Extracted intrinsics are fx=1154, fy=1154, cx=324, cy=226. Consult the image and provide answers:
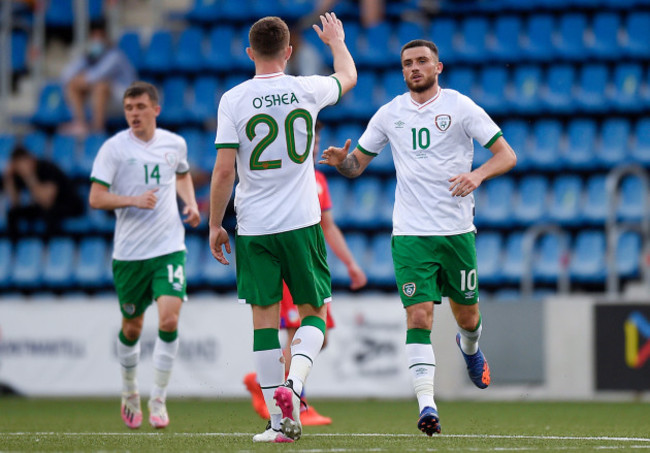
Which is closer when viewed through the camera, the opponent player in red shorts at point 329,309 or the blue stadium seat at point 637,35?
the opponent player in red shorts at point 329,309

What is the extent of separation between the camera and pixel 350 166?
782cm

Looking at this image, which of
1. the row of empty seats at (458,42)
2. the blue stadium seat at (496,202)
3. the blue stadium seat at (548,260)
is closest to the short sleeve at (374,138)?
the blue stadium seat at (548,260)

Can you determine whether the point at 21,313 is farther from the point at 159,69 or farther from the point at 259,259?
the point at 259,259

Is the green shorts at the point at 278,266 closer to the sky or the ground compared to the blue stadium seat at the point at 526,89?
closer to the ground

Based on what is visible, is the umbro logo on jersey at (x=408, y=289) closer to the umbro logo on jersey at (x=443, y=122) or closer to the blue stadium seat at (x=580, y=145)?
the umbro logo on jersey at (x=443, y=122)

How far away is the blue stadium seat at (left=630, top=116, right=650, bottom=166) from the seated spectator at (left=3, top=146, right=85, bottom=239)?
7.42 m

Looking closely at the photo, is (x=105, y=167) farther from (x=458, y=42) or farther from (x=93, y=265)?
(x=458, y=42)

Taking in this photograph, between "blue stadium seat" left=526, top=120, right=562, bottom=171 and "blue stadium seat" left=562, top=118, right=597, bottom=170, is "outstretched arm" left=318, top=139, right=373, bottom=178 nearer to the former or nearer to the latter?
"blue stadium seat" left=526, top=120, right=562, bottom=171

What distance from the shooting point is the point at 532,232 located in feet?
42.8

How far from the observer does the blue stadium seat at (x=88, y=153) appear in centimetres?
1639

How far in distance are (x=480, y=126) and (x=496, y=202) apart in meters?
7.53

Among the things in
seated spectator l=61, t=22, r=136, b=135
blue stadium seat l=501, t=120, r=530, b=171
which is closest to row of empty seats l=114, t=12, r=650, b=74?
seated spectator l=61, t=22, r=136, b=135

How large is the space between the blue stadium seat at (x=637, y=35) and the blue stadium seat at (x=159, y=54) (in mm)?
6643

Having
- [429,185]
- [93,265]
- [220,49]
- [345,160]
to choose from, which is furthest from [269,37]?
[220,49]
